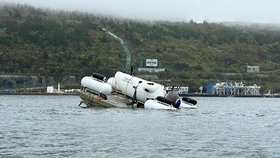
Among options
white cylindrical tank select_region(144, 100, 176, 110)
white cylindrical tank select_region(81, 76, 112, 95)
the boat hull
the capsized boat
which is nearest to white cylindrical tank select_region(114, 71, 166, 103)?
the capsized boat

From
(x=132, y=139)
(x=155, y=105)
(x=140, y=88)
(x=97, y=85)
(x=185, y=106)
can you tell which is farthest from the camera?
(x=185, y=106)

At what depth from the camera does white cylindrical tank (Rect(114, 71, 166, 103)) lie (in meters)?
83.7

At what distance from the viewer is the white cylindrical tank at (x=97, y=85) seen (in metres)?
84.5

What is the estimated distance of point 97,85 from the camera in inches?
3356

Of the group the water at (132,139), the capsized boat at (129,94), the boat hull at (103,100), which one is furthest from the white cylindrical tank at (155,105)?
the water at (132,139)

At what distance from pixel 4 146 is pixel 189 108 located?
5496 centimetres

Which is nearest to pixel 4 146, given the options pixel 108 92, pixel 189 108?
pixel 108 92

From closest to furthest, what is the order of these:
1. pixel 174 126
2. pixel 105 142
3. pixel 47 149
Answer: pixel 47 149 → pixel 105 142 → pixel 174 126

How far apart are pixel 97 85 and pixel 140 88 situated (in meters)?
5.81

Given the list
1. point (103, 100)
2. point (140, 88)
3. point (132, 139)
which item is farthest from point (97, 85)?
point (132, 139)

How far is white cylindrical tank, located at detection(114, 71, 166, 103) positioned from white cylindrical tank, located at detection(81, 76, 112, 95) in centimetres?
253

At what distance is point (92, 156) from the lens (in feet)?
122

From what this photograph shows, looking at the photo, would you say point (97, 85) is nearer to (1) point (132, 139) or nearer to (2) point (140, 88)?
(2) point (140, 88)

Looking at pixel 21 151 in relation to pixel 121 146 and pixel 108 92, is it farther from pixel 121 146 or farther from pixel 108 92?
pixel 108 92
